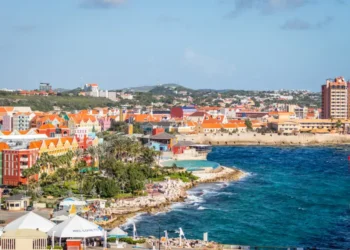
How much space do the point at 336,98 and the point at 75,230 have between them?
103098mm

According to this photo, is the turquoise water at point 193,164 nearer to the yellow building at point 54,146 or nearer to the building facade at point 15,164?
the yellow building at point 54,146

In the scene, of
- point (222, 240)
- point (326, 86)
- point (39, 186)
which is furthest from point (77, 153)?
point (326, 86)

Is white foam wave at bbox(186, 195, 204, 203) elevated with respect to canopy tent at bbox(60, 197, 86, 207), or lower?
lower

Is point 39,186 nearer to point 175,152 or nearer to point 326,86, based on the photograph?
point 175,152

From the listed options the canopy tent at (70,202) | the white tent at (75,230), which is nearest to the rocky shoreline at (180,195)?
the canopy tent at (70,202)

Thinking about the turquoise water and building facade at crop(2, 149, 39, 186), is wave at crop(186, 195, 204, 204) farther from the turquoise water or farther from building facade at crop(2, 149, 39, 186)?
the turquoise water

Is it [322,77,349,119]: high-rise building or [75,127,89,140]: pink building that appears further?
[322,77,349,119]: high-rise building

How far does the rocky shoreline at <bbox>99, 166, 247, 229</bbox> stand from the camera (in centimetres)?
3769

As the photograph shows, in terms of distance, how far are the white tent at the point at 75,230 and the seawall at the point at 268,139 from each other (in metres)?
71.4

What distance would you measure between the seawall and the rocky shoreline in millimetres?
37233

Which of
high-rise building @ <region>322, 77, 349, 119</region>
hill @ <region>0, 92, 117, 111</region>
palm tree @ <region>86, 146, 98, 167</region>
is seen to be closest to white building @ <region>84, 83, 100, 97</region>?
hill @ <region>0, 92, 117, 111</region>

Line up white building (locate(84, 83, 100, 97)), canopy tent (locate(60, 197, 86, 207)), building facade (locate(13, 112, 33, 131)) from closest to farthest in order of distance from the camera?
canopy tent (locate(60, 197, 86, 207)), building facade (locate(13, 112, 33, 131)), white building (locate(84, 83, 100, 97))

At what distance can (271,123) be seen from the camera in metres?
119

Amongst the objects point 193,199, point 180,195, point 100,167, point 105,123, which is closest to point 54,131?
point 100,167
